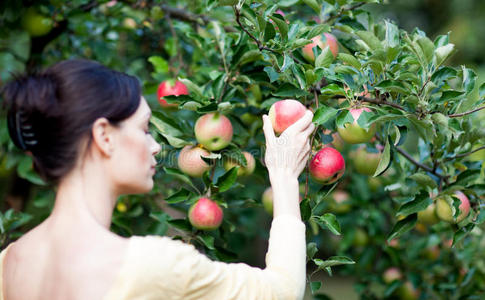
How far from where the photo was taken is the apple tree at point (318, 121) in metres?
1.07

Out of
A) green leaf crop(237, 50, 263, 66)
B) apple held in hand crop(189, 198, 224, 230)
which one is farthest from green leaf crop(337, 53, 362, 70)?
apple held in hand crop(189, 198, 224, 230)

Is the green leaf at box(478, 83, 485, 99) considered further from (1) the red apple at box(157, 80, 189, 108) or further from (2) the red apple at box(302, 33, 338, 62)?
(1) the red apple at box(157, 80, 189, 108)

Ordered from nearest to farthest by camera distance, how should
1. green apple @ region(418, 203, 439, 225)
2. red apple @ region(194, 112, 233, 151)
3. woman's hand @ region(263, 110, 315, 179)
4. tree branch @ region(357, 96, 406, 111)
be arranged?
woman's hand @ region(263, 110, 315, 179)
tree branch @ region(357, 96, 406, 111)
red apple @ region(194, 112, 233, 151)
green apple @ region(418, 203, 439, 225)

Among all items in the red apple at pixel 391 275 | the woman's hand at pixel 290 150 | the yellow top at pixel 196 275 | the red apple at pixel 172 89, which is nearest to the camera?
the yellow top at pixel 196 275

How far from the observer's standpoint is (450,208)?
121cm

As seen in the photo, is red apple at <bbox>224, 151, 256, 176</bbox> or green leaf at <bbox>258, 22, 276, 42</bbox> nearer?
green leaf at <bbox>258, 22, 276, 42</bbox>

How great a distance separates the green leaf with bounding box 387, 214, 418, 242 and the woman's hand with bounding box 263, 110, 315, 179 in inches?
14.8

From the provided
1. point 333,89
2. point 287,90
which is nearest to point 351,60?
point 333,89

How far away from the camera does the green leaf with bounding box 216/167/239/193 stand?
114 centimetres

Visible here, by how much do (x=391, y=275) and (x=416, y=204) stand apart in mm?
795

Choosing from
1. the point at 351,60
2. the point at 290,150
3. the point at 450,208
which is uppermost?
the point at 351,60

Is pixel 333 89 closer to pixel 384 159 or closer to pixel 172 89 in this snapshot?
pixel 384 159

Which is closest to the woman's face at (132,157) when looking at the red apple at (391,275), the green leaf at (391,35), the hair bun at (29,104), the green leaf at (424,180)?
the hair bun at (29,104)

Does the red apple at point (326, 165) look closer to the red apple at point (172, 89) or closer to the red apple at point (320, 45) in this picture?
the red apple at point (320, 45)
